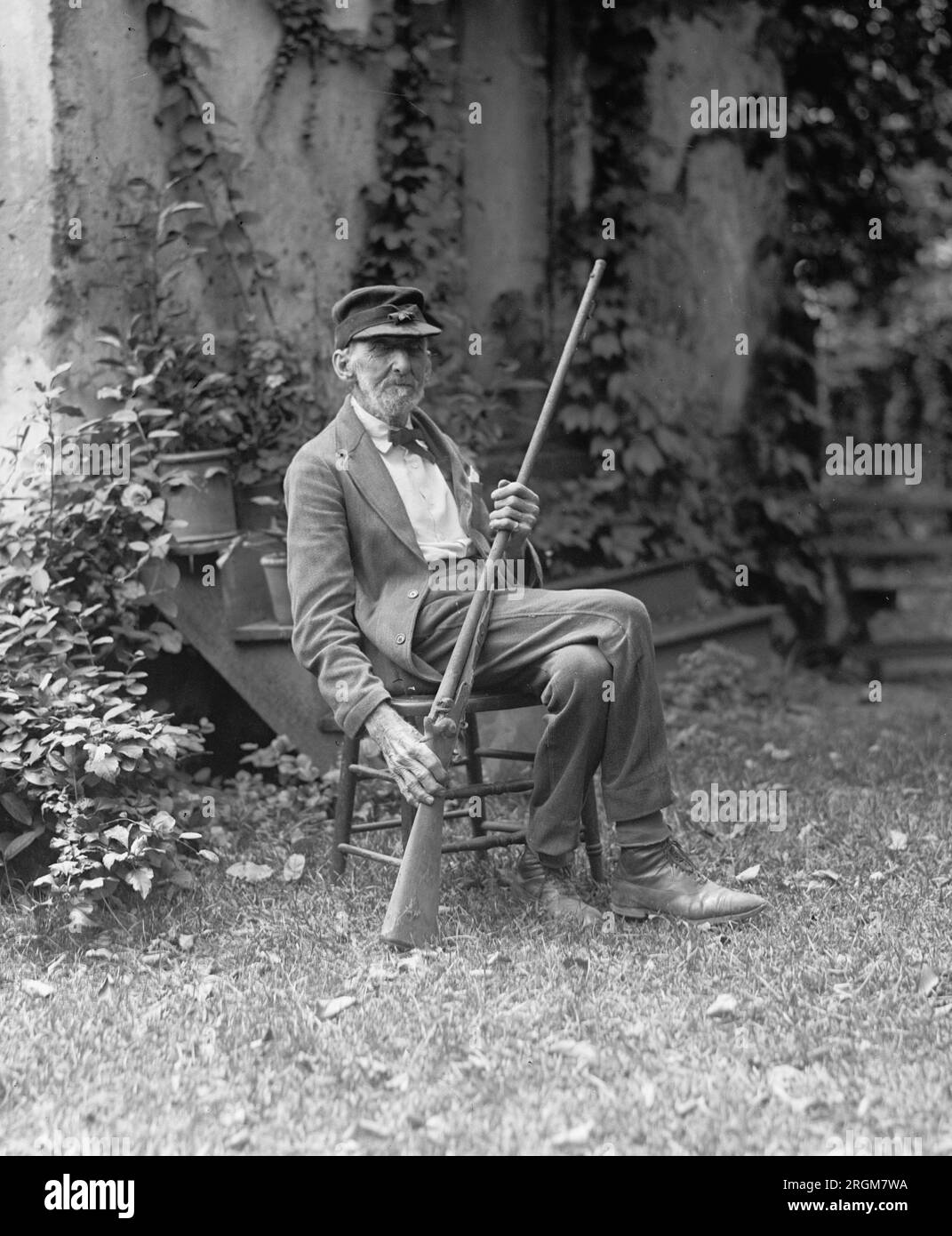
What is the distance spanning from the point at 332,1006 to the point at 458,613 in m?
1.18

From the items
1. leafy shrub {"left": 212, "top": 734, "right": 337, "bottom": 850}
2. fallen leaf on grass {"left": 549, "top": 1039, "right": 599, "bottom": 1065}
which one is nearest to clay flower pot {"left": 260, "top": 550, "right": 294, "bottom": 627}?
leafy shrub {"left": 212, "top": 734, "right": 337, "bottom": 850}

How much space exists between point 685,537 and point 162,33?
353 cm

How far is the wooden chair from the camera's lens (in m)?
4.45

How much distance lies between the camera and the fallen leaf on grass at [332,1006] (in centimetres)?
382

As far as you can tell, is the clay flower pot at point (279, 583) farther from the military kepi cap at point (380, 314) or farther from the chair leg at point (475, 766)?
the military kepi cap at point (380, 314)

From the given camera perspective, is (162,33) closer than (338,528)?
No

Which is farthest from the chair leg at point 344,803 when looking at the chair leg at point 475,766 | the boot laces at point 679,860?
the boot laces at point 679,860

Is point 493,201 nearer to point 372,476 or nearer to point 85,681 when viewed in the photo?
point 372,476

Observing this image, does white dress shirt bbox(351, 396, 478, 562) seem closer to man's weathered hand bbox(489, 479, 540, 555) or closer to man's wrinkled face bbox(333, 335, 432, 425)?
man's wrinkled face bbox(333, 335, 432, 425)

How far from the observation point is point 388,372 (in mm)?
4574

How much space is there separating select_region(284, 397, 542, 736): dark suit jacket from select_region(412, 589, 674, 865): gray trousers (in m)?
0.10

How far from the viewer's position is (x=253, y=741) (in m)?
6.04
